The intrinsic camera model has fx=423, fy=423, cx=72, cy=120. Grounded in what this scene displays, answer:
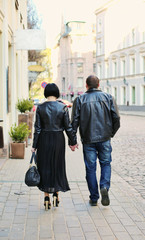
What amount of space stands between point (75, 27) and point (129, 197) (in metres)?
85.5

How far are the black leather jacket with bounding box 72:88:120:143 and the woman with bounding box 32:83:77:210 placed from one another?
10.6 inches

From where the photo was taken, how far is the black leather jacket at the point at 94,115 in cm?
580

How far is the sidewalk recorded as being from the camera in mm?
4570

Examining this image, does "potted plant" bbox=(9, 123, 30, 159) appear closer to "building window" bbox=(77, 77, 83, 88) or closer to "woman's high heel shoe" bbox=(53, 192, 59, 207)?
"woman's high heel shoe" bbox=(53, 192, 59, 207)

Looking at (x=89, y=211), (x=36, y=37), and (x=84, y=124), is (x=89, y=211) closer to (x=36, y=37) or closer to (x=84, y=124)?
(x=84, y=124)

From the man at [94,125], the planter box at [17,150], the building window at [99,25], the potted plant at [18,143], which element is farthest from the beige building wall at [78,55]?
the man at [94,125]

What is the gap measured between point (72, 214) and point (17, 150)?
16.5 ft

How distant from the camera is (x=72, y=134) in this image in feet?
18.7

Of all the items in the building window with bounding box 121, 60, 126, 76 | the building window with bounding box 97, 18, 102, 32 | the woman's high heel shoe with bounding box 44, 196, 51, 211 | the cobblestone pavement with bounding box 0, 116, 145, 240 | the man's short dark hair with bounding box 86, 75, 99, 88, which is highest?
the building window with bounding box 97, 18, 102, 32

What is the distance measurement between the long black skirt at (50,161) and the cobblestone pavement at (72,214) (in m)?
0.36

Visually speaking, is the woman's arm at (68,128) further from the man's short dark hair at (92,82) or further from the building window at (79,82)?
the building window at (79,82)

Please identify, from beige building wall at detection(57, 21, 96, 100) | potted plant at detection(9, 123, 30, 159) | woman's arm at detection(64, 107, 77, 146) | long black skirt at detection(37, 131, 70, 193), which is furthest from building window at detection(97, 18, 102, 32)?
long black skirt at detection(37, 131, 70, 193)

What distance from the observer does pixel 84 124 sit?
584cm

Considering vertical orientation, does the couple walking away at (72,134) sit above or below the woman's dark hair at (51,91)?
below
